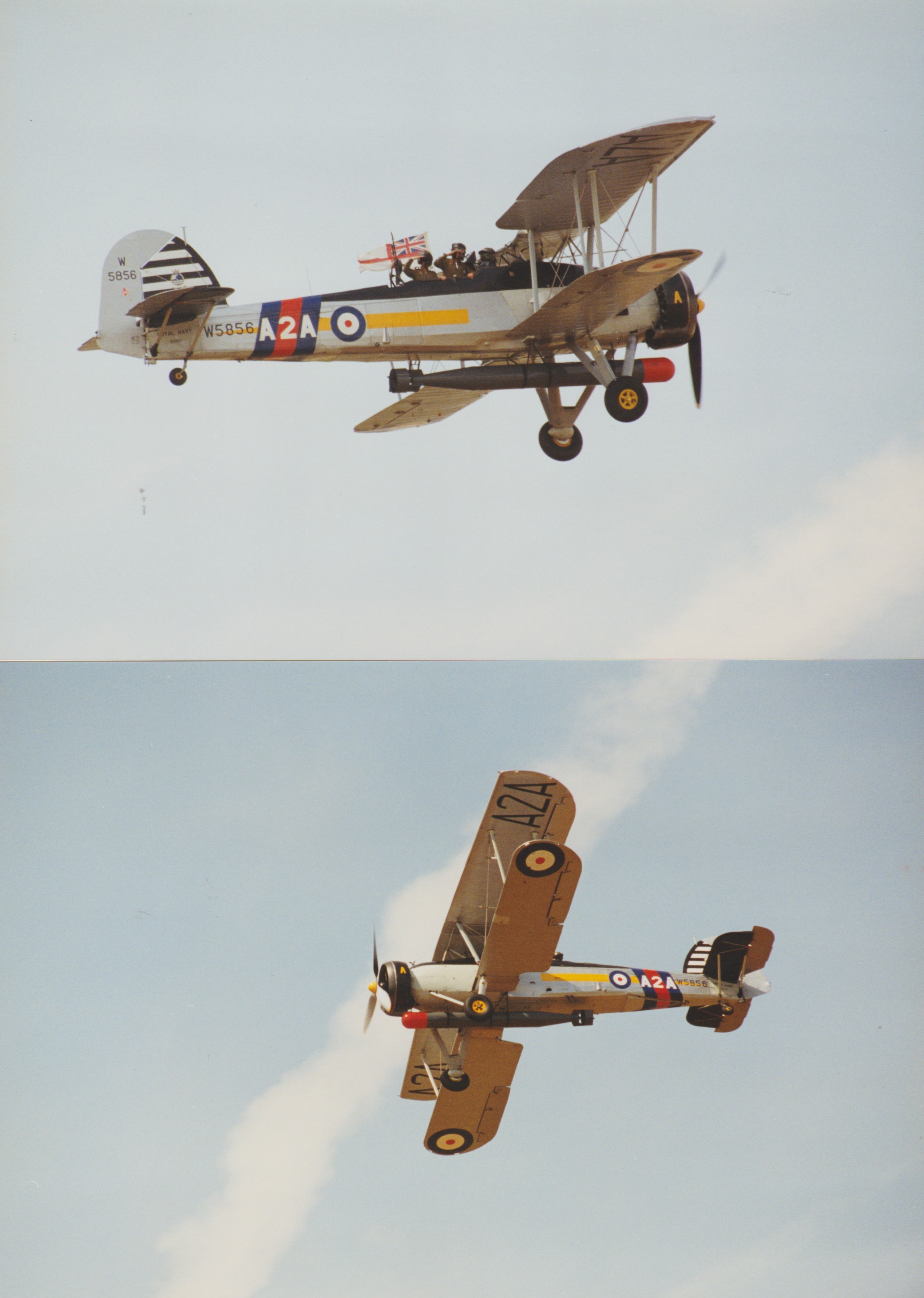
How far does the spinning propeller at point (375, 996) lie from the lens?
12.1m

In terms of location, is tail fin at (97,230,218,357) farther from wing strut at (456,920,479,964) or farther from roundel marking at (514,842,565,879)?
wing strut at (456,920,479,964)

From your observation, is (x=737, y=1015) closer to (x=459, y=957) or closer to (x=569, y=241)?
(x=459, y=957)

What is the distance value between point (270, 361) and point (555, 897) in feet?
14.0

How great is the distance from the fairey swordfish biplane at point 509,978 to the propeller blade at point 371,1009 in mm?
13

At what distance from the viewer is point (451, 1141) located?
43.3 ft

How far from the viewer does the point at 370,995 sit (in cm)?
1249

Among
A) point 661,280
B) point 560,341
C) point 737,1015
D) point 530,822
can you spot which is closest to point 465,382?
point 560,341

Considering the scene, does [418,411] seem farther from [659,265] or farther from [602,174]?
[659,265]

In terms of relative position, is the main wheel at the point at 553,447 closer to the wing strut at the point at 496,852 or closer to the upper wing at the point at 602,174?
the upper wing at the point at 602,174

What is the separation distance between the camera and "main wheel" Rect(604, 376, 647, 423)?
1202 centimetres

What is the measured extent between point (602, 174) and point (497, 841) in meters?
4.80

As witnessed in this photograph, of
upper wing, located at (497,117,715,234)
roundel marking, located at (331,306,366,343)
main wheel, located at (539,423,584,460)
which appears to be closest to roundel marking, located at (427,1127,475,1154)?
main wheel, located at (539,423,584,460)

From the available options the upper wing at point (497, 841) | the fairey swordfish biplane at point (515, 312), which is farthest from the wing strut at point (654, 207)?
the upper wing at point (497, 841)

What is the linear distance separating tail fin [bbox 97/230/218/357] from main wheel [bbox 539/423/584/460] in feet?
9.16
